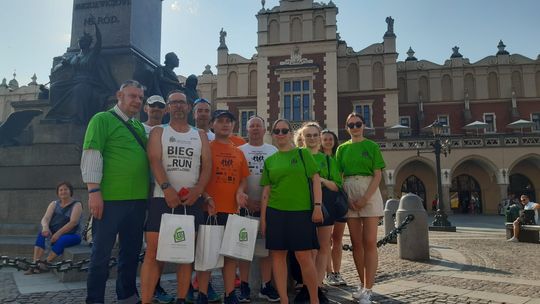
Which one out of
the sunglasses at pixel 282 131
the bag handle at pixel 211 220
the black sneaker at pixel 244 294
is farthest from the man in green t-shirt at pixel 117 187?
the sunglasses at pixel 282 131

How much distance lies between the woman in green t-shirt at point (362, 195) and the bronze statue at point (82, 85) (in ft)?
14.9

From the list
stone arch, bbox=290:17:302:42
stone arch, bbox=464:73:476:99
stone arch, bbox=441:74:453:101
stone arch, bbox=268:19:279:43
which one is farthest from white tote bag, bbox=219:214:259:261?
stone arch, bbox=464:73:476:99

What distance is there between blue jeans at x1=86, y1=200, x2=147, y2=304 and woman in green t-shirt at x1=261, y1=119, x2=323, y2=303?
111 cm

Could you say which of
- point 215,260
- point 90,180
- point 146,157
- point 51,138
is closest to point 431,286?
point 215,260

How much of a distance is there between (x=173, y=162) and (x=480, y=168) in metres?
28.1

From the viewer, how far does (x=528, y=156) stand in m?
23.2

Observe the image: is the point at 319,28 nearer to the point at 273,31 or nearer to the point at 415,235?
the point at 273,31

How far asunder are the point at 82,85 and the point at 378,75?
80.9 ft

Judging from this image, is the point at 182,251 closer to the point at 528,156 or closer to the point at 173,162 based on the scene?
the point at 173,162

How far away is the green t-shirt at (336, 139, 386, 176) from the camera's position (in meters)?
3.97

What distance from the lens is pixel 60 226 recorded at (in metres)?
4.65

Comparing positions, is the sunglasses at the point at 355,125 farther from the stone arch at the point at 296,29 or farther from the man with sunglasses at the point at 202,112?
the stone arch at the point at 296,29

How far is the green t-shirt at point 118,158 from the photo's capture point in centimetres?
312

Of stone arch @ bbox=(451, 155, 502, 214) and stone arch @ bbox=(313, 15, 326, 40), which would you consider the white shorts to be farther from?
stone arch @ bbox=(313, 15, 326, 40)
